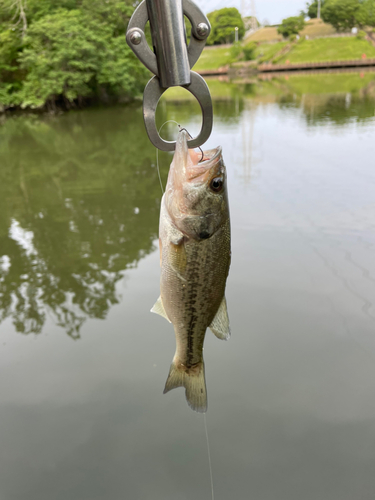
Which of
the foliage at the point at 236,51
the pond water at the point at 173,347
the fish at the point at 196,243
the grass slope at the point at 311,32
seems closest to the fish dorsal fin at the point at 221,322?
the fish at the point at 196,243

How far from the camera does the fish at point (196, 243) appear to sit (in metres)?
2.03

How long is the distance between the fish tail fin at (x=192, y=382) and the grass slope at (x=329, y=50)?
66.2 m

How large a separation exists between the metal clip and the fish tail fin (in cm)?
130

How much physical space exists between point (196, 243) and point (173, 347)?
397 centimetres

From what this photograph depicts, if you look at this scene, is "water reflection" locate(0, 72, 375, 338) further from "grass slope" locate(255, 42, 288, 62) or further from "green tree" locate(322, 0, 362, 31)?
"green tree" locate(322, 0, 362, 31)

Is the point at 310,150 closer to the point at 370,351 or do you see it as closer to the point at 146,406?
the point at 370,351

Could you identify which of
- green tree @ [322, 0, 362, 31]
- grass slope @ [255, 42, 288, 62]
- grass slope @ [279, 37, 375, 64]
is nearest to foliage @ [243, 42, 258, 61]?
grass slope @ [255, 42, 288, 62]

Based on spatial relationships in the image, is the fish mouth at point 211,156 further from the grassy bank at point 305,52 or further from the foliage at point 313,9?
Answer: the foliage at point 313,9

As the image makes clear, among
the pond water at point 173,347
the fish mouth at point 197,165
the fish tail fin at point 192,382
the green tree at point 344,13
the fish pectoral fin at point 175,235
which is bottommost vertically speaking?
the pond water at point 173,347

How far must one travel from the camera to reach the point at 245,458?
435 centimetres

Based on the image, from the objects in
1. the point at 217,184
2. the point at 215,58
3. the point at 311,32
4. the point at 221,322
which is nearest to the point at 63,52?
the point at 217,184

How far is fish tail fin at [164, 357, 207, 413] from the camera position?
222 cm

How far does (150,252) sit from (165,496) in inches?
190

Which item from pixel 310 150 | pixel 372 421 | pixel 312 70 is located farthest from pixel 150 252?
pixel 312 70
